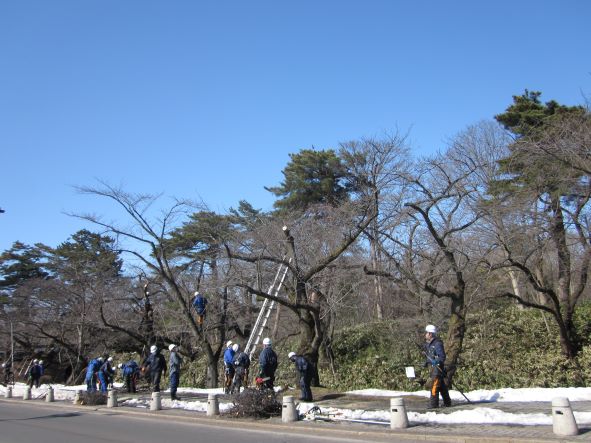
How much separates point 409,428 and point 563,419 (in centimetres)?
308

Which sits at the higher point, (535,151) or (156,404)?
(535,151)

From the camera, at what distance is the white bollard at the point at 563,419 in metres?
8.66

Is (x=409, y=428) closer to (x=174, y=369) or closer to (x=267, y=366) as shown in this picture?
(x=267, y=366)

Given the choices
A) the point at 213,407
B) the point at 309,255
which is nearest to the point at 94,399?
the point at 213,407

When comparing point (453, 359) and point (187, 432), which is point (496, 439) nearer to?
point (453, 359)

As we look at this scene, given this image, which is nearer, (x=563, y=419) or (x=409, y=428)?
(x=563, y=419)

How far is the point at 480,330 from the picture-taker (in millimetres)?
22047

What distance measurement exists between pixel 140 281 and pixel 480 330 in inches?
743

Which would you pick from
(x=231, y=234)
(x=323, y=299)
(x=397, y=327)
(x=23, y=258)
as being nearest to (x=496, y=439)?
(x=323, y=299)

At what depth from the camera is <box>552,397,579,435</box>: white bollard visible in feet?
28.4

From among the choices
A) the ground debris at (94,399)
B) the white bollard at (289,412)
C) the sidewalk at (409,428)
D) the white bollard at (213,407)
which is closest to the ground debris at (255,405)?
the sidewalk at (409,428)

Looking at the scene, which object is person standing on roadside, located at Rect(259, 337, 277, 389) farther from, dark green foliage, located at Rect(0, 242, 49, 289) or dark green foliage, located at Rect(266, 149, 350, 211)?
dark green foliage, located at Rect(0, 242, 49, 289)

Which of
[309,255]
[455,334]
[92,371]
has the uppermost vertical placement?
[309,255]

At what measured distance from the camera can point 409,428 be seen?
10.6 metres
